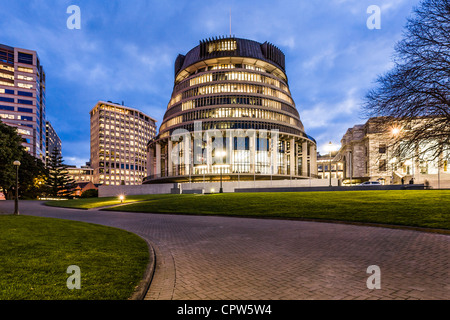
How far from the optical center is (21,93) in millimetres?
103562

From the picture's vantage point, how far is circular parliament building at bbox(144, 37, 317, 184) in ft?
195

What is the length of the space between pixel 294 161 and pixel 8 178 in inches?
2336

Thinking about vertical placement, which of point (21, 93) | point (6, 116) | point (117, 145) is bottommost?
point (117, 145)

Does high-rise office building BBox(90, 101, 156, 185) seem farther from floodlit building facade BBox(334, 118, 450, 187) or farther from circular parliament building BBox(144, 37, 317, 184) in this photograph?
floodlit building facade BBox(334, 118, 450, 187)

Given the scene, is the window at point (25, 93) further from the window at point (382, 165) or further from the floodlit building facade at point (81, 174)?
the window at point (382, 165)

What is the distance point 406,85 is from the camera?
12.7m

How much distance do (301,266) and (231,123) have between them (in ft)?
179

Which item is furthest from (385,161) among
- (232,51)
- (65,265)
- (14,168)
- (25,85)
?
(25,85)

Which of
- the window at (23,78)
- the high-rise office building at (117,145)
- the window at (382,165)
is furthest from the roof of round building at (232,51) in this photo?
the high-rise office building at (117,145)

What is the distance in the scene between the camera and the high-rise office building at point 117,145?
159m

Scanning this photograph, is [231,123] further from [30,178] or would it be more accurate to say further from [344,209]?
[30,178]

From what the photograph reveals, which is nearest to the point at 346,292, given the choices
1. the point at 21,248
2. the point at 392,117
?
the point at 21,248

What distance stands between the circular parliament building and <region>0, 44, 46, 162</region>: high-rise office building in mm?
71435

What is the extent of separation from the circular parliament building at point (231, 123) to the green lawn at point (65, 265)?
48291 mm
